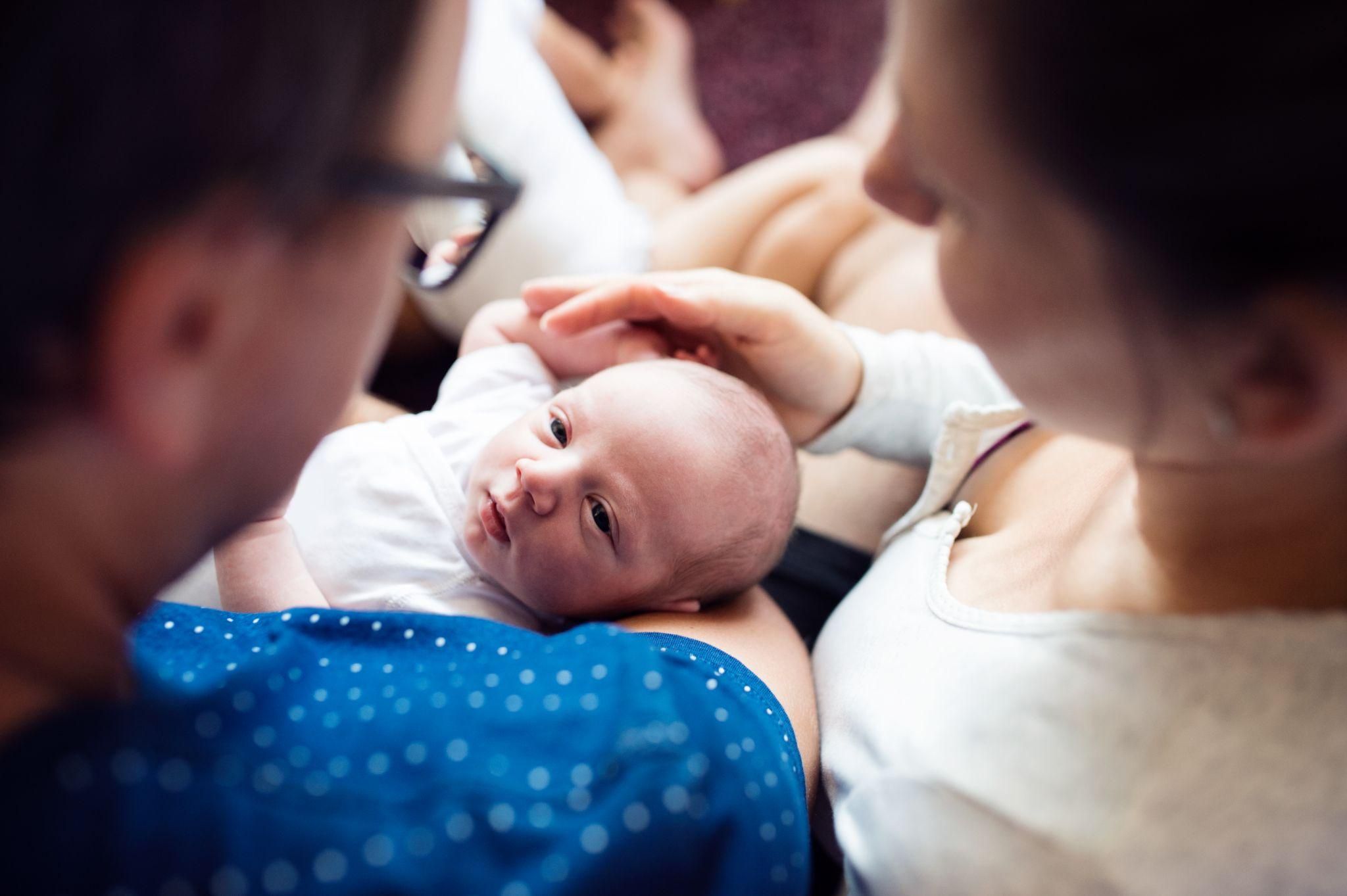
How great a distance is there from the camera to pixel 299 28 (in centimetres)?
36

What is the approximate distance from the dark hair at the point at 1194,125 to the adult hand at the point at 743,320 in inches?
20.8

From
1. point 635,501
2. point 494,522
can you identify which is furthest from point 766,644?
point 494,522

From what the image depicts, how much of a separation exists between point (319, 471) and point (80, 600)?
533 millimetres

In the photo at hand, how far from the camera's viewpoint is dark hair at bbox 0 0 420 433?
13.1 inches

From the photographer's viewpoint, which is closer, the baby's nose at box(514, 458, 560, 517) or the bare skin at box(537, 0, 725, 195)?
the baby's nose at box(514, 458, 560, 517)

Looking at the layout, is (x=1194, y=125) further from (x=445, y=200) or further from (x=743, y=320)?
(x=743, y=320)

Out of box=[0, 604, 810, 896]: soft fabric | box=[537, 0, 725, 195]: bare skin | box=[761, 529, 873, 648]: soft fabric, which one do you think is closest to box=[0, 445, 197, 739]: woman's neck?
box=[0, 604, 810, 896]: soft fabric

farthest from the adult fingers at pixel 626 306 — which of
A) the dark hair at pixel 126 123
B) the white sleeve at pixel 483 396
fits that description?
the dark hair at pixel 126 123

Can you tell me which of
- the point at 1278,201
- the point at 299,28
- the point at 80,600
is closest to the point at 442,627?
the point at 80,600

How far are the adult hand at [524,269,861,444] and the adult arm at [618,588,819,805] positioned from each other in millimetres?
236

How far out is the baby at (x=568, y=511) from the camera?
918 millimetres

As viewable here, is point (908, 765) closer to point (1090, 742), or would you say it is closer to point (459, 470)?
point (1090, 742)

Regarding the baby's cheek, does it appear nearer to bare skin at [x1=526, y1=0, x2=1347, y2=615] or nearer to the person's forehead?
the person's forehead

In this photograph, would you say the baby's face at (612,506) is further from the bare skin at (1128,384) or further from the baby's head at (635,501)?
the bare skin at (1128,384)
